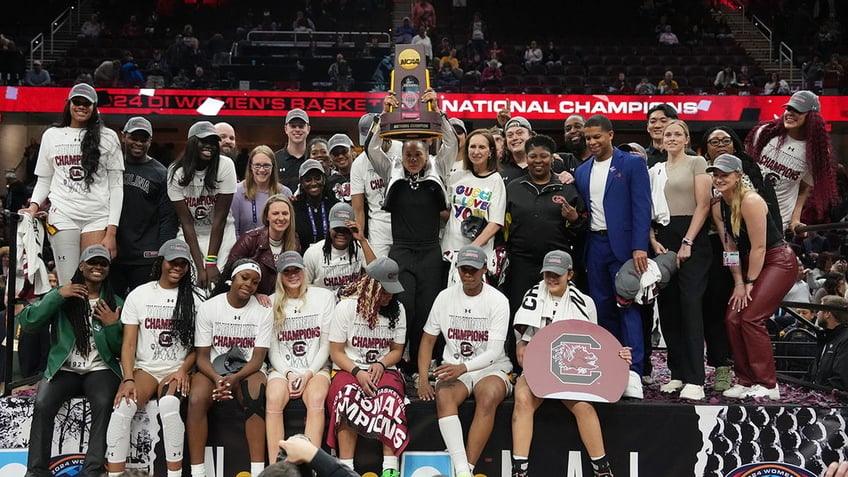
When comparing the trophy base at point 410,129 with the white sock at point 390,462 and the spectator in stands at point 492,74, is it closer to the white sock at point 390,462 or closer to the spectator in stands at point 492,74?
the white sock at point 390,462

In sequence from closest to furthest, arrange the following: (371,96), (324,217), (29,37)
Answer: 1. (324,217)
2. (371,96)
3. (29,37)

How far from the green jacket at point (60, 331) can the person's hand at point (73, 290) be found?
0.14 feet

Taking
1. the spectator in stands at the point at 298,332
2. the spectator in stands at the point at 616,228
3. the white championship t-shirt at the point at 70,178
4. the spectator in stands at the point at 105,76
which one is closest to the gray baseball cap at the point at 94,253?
the white championship t-shirt at the point at 70,178

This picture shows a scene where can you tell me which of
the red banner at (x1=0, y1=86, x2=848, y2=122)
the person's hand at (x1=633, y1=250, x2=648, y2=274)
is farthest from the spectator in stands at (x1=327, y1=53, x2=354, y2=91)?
the person's hand at (x1=633, y1=250, x2=648, y2=274)

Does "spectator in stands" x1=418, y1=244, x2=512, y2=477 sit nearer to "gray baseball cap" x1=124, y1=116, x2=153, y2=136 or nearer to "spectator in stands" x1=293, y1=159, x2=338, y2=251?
"spectator in stands" x1=293, y1=159, x2=338, y2=251

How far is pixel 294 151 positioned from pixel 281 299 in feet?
5.76

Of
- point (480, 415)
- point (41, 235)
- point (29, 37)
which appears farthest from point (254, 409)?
point (29, 37)

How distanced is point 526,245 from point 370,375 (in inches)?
54.2

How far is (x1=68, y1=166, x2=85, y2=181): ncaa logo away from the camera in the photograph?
5.50 m

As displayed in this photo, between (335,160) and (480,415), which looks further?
(335,160)

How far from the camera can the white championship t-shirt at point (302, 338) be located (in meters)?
5.32

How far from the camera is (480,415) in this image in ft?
16.6

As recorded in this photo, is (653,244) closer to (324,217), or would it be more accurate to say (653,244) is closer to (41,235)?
(324,217)

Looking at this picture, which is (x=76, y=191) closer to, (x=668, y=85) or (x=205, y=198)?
(x=205, y=198)
